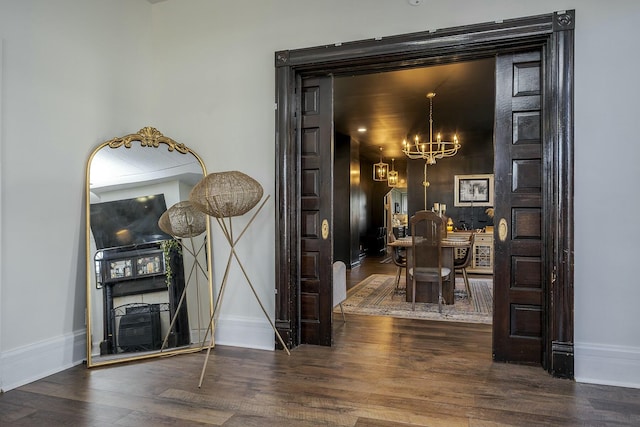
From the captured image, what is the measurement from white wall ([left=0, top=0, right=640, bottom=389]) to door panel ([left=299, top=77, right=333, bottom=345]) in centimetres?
29

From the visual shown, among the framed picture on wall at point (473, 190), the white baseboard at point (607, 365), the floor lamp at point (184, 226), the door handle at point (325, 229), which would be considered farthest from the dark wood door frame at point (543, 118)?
the framed picture on wall at point (473, 190)

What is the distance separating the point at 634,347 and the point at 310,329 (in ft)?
7.54

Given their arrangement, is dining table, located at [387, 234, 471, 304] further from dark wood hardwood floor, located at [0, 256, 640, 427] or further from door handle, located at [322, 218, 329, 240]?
door handle, located at [322, 218, 329, 240]

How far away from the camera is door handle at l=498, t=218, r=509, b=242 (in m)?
3.01

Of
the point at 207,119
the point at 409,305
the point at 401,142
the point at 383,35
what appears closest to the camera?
the point at 383,35

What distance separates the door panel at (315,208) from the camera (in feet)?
11.3

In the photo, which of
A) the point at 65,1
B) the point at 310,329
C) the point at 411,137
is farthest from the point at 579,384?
the point at 411,137

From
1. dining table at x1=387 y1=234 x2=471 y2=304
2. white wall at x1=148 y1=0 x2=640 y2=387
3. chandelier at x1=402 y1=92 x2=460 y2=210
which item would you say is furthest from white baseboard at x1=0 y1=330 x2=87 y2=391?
chandelier at x1=402 y1=92 x2=460 y2=210

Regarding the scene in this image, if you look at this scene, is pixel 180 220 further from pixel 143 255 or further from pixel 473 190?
pixel 473 190

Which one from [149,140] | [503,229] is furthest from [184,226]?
[503,229]

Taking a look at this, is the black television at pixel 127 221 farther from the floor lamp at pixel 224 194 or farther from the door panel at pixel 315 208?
the door panel at pixel 315 208

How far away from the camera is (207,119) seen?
3646 millimetres

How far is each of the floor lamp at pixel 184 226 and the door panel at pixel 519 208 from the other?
7.89 ft

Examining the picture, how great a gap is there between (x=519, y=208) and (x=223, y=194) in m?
2.16
